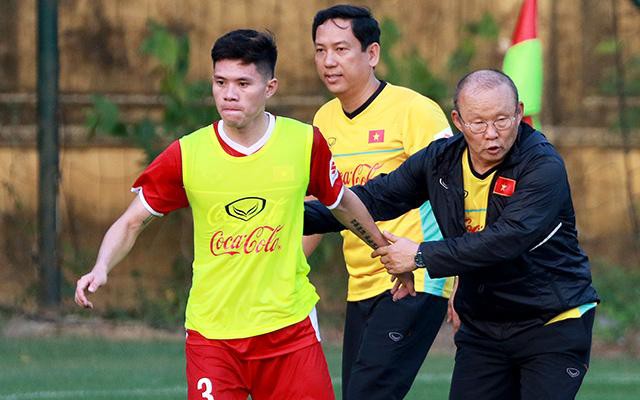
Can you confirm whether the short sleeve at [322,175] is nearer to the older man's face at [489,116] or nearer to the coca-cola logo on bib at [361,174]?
the older man's face at [489,116]

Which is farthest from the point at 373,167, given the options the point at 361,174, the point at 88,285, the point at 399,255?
the point at 88,285

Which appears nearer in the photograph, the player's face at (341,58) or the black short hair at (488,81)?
the black short hair at (488,81)

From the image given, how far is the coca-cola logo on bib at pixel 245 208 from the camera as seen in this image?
548 cm

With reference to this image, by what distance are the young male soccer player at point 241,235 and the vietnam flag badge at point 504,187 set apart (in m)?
0.77

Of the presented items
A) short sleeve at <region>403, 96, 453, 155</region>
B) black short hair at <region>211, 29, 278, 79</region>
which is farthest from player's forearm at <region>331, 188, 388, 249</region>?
short sleeve at <region>403, 96, 453, 155</region>

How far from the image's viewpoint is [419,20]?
13.2 metres

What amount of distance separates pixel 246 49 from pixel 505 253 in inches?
50.8

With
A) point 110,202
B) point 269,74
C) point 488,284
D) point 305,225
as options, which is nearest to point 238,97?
point 269,74

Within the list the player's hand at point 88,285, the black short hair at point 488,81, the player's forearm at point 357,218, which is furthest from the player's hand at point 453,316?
the player's hand at point 88,285

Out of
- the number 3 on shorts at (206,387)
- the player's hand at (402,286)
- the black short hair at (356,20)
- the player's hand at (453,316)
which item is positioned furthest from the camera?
the black short hair at (356,20)

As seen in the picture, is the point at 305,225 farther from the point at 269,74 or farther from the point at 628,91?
the point at 628,91

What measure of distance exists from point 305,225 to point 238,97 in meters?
0.84

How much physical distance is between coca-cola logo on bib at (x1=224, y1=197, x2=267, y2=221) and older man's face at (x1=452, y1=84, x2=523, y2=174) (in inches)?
34.0

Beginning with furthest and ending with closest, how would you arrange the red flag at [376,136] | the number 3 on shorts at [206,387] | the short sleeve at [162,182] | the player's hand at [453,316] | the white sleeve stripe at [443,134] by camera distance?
the red flag at [376,136] → the white sleeve stripe at [443,134] → the player's hand at [453,316] → the short sleeve at [162,182] → the number 3 on shorts at [206,387]
